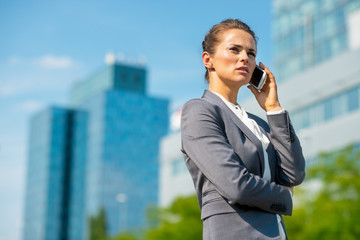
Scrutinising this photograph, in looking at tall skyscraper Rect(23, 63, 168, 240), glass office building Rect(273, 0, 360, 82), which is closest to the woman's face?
glass office building Rect(273, 0, 360, 82)

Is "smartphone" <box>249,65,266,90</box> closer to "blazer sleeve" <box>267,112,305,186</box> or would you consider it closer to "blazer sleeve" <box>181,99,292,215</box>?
"blazer sleeve" <box>267,112,305,186</box>

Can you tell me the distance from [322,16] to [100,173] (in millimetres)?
52513

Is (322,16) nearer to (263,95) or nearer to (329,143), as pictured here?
(329,143)

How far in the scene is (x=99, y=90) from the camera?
123 meters

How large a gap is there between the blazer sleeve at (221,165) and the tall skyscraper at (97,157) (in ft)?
359

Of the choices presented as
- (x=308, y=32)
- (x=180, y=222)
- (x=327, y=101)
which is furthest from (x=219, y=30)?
(x=308, y=32)

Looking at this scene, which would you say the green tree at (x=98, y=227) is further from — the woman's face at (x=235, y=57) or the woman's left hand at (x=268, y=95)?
the woman's face at (x=235, y=57)

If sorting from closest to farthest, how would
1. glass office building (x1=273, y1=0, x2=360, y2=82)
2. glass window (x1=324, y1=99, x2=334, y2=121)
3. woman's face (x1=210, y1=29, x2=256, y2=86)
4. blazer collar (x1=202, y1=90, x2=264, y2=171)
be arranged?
blazer collar (x1=202, y1=90, x2=264, y2=171) → woman's face (x1=210, y1=29, x2=256, y2=86) → glass window (x1=324, y1=99, x2=334, y2=121) → glass office building (x1=273, y1=0, x2=360, y2=82)

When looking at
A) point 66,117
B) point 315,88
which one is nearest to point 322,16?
point 315,88

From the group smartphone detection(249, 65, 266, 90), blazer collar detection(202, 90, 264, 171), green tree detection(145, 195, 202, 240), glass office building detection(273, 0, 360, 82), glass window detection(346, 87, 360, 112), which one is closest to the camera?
blazer collar detection(202, 90, 264, 171)

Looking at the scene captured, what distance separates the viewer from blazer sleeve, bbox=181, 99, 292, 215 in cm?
293

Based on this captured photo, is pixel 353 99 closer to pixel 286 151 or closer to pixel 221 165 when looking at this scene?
pixel 286 151

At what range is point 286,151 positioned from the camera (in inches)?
126

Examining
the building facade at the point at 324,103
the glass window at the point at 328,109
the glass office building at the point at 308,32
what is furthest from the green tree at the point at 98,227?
the glass window at the point at 328,109
